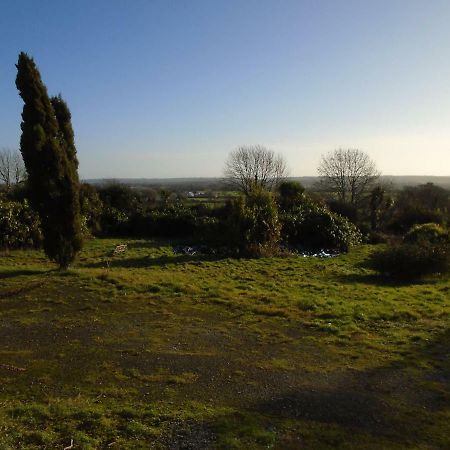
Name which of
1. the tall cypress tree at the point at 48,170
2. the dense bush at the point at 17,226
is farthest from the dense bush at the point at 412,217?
the tall cypress tree at the point at 48,170

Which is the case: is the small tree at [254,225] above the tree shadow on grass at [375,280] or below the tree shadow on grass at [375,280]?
above

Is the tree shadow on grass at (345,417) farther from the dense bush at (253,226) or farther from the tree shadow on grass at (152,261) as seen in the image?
the dense bush at (253,226)

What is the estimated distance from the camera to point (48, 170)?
1221cm

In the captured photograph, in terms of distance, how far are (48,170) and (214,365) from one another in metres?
7.94

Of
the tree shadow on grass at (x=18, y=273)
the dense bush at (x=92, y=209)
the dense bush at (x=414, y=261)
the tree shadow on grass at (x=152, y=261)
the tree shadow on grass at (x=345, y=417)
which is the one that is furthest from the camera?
the dense bush at (x=92, y=209)

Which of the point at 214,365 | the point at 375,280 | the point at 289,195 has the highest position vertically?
the point at 289,195

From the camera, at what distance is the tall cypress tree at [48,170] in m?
11.8

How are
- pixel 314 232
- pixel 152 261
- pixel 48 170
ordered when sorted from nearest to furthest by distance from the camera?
pixel 48 170
pixel 152 261
pixel 314 232

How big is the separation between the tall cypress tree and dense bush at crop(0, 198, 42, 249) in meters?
7.55

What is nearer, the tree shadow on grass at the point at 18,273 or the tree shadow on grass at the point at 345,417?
the tree shadow on grass at the point at 345,417

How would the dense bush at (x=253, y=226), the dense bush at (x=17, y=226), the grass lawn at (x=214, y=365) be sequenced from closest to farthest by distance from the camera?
the grass lawn at (x=214, y=365)
the dense bush at (x=17, y=226)
the dense bush at (x=253, y=226)

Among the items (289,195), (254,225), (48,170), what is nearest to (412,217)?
(289,195)

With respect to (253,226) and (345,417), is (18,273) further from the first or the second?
(253,226)

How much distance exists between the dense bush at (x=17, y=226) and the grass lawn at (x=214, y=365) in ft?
22.5
